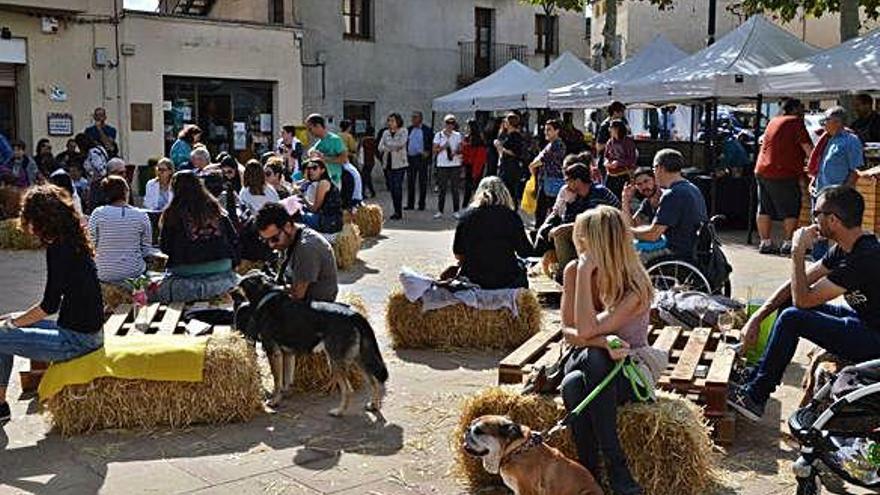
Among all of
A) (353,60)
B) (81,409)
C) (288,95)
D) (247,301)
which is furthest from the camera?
(353,60)

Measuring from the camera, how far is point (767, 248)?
40.2ft

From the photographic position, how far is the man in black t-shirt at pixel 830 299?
4879 millimetres

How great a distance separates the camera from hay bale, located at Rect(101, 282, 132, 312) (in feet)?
24.1

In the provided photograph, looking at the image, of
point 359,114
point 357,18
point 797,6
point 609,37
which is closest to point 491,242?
point 797,6

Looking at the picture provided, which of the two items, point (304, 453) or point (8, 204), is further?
point (8, 204)

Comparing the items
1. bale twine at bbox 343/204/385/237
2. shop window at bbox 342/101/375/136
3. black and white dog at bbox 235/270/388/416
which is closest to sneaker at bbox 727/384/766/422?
black and white dog at bbox 235/270/388/416

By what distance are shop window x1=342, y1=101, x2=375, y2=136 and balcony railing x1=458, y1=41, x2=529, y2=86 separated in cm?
353

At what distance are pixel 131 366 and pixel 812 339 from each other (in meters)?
3.69

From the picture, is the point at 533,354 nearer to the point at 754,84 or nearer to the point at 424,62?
the point at 754,84

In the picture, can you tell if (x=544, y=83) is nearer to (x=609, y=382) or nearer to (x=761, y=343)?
(x=761, y=343)

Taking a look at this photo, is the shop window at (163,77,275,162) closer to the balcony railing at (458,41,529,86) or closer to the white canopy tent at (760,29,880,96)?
the balcony railing at (458,41,529,86)

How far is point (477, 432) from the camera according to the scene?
13.1 ft

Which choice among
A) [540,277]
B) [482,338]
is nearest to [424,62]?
[540,277]

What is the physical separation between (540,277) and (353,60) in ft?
59.7
